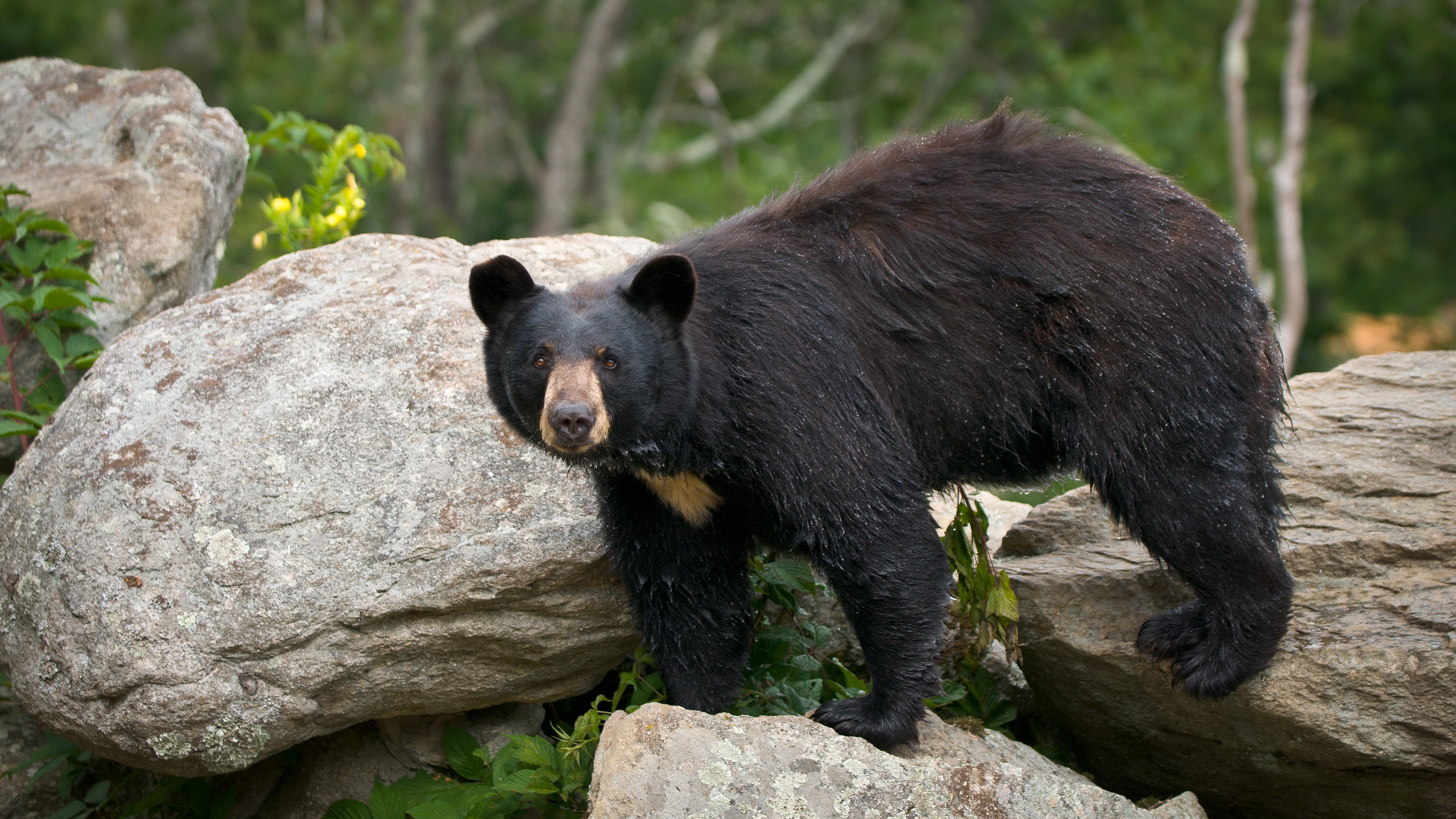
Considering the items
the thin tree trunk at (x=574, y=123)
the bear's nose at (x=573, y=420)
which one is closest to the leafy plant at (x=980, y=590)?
the bear's nose at (x=573, y=420)

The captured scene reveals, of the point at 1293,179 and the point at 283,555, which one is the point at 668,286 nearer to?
the point at 283,555

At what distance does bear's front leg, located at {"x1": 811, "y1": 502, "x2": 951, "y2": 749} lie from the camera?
4.26 metres

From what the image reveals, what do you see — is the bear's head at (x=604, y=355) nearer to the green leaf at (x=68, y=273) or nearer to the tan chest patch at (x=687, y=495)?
the tan chest patch at (x=687, y=495)

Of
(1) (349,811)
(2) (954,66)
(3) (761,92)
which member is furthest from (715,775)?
(3) (761,92)

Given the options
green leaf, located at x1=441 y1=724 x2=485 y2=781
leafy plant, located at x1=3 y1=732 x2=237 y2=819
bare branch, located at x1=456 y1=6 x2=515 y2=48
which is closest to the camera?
green leaf, located at x1=441 y1=724 x2=485 y2=781

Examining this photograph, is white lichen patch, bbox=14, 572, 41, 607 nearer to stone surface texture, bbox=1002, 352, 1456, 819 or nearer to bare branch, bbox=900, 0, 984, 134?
stone surface texture, bbox=1002, 352, 1456, 819

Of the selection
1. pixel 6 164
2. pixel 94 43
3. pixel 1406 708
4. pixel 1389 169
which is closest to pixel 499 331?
pixel 1406 708

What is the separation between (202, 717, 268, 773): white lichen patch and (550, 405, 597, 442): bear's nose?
65.8 inches

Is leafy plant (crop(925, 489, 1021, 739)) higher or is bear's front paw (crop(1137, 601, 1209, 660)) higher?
bear's front paw (crop(1137, 601, 1209, 660))

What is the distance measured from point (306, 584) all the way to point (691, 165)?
24.4 metres

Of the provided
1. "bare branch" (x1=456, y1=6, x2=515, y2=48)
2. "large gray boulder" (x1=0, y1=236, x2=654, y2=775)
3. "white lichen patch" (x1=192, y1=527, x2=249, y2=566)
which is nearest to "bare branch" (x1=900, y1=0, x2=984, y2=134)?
"bare branch" (x1=456, y1=6, x2=515, y2=48)

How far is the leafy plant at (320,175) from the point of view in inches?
259

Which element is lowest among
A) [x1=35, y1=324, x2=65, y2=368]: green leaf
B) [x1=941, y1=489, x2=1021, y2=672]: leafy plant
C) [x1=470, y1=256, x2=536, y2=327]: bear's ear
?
[x1=35, y1=324, x2=65, y2=368]: green leaf

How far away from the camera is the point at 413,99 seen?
2328cm
